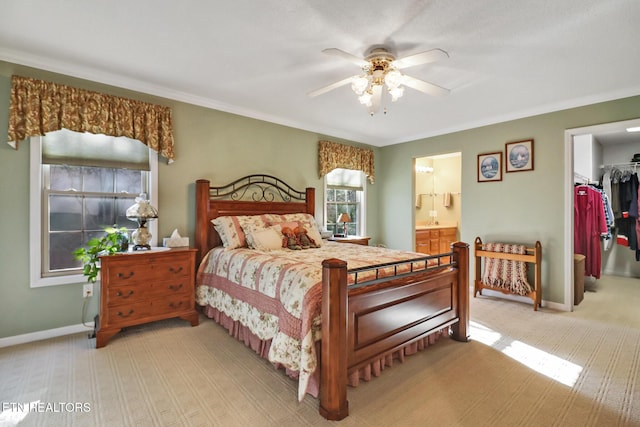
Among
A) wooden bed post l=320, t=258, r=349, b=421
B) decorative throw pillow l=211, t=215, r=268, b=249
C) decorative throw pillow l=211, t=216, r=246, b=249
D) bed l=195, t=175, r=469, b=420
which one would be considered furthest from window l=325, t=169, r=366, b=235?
wooden bed post l=320, t=258, r=349, b=421

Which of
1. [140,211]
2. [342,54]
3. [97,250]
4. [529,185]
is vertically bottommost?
[97,250]

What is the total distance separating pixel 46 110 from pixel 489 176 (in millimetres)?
5372

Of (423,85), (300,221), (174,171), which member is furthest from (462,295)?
(174,171)

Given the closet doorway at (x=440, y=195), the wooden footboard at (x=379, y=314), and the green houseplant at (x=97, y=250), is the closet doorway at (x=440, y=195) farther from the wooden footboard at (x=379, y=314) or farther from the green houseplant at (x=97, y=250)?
the green houseplant at (x=97, y=250)

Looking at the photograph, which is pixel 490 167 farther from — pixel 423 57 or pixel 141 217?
pixel 141 217

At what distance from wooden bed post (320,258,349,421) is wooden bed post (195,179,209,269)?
7.52 ft

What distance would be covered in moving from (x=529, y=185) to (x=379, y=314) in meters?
3.34

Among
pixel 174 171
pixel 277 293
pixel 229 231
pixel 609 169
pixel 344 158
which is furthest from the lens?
pixel 609 169

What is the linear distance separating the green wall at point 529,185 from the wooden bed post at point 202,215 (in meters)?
3.74

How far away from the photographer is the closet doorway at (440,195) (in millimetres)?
6652

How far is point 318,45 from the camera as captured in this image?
2.47 metres

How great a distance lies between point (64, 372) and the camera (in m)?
2.27

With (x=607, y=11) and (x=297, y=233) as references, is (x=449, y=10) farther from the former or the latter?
(x=297, y=233)

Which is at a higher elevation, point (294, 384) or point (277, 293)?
point (277, 293)
